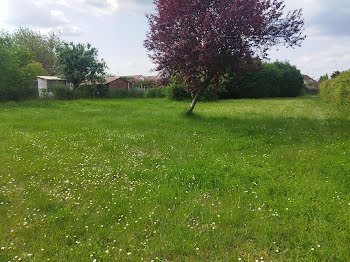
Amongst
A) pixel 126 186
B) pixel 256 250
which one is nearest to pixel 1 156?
pixel 126 186

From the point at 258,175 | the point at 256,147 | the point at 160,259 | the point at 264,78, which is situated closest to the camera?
the point at 160,259

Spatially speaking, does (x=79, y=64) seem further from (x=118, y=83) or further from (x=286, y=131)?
(x=286, y=131)

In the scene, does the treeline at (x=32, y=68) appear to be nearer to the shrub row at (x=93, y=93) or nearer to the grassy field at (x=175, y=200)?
the shrub row at (x=93, y=93)

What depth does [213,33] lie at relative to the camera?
397 inches

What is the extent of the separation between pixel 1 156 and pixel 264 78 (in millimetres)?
32334

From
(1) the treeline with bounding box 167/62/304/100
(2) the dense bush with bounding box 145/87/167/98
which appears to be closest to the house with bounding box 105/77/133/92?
(2) the dense bush with bounding box 145/87/167/98

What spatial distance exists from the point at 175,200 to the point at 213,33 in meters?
8.09

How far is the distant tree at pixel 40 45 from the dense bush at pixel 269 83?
107 feet

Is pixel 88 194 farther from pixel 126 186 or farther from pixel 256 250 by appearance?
pixel 256 250

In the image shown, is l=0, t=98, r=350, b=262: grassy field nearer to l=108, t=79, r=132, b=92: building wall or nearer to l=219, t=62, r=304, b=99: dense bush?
l=219, t=62, r=304, b=99: dense bush

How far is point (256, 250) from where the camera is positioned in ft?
9.79

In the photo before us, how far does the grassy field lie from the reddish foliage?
15.2 feet

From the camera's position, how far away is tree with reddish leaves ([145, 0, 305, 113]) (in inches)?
392

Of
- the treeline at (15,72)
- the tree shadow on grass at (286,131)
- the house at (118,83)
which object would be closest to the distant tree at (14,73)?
the treeline at (15,72)
